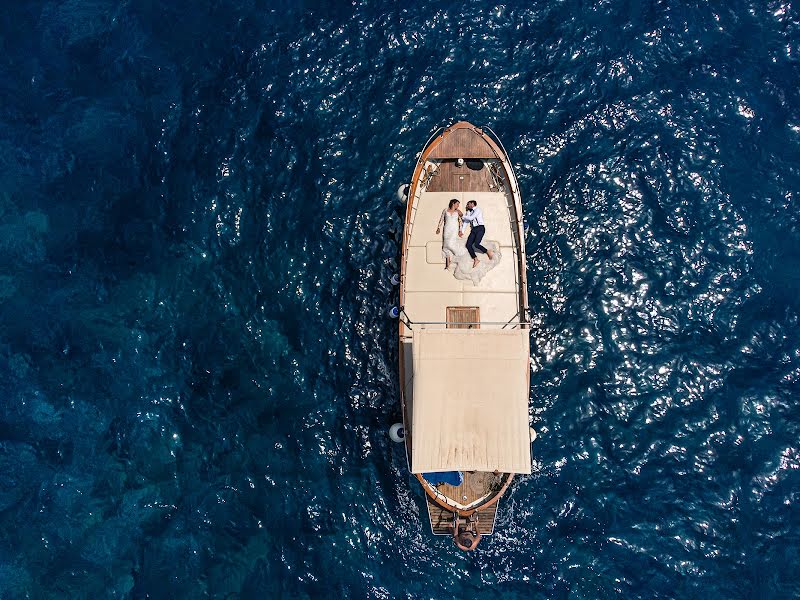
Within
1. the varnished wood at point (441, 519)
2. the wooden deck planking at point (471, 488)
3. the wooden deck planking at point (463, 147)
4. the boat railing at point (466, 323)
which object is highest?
the wooden deck planking at point (463, 147)

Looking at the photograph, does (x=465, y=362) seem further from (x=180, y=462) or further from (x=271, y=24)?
(x=271, y=24)

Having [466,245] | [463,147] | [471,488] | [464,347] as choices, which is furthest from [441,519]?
[463,147]

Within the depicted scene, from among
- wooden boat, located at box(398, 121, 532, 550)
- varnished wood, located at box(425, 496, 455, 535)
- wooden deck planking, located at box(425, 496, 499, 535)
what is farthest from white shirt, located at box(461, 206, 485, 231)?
varnished wood, located at box(425, 496, 455, 535)

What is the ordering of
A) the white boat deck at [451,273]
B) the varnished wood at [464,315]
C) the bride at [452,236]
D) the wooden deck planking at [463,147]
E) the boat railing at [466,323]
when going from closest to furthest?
the boat railing at [466,323] → the varnished wood at [464,315] → the white boat deck at [451,273] → the bride at [452,236] → the wooden deck planking at [463,147]

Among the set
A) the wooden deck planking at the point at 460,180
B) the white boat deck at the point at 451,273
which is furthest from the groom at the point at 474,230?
the wooden deck planking at the point at 460,180

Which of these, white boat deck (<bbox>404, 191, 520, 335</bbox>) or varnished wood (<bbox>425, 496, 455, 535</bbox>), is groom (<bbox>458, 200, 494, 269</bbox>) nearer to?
white boat deck (<bbox>404, 191, 520, 335</bbox>)

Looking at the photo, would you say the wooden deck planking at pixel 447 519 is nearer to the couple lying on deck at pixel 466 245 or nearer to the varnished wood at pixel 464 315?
the varnished wood at pixel 464 315

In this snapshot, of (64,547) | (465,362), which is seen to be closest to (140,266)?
(64,547)
